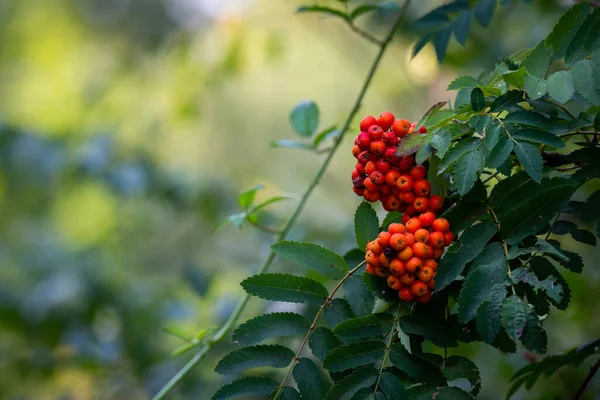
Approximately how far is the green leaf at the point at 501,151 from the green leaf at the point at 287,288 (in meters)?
0.32

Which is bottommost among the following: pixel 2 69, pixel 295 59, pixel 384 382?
pixel 384 382

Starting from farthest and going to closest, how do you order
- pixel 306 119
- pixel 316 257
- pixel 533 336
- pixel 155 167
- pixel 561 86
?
pixel 155 167 → pixel 306 119 → pixel 316 257 → pixel 561 86 → pixel 533 336

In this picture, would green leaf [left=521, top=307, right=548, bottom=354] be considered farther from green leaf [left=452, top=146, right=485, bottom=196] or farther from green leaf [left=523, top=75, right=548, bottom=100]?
green leaf [left=523, top=75, right=548, bottom=100]

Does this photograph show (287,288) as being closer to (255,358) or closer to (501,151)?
(255,358)

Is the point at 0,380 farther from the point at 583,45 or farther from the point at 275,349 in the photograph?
the point at 583,45

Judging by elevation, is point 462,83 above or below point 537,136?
above

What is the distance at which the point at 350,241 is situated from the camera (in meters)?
2.02

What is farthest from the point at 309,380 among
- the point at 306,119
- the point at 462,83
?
the point at 306,119

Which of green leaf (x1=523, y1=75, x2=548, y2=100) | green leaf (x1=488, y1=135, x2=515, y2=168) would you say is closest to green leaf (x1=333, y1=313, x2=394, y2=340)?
green leaf (x1=488, y1=135, x2=515, y2=168)

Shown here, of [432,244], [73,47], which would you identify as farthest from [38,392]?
[73,47]

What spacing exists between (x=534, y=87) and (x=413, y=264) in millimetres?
301

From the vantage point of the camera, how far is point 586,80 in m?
0.79

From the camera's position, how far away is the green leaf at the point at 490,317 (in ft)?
2.30

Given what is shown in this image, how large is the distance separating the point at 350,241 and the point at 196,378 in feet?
2.78
